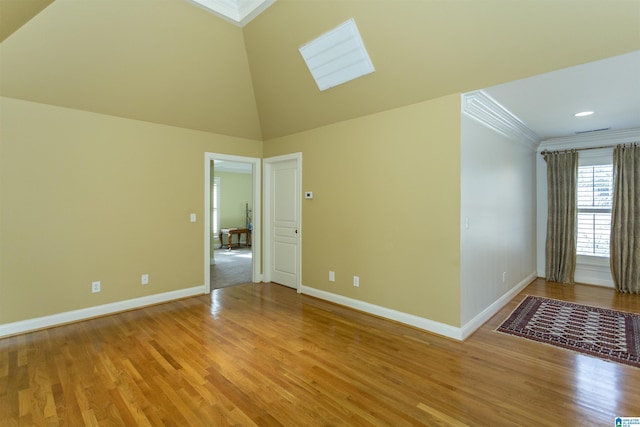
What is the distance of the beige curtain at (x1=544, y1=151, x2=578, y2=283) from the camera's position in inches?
202

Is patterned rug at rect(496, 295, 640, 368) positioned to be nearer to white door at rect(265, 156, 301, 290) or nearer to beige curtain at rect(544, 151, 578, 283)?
beige curtain at rect(544, 151, 578, 283)

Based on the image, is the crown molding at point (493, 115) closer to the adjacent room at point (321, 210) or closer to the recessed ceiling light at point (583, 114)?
the adjacent room at point (321, 210)

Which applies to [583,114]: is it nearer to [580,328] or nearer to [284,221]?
[580,328]

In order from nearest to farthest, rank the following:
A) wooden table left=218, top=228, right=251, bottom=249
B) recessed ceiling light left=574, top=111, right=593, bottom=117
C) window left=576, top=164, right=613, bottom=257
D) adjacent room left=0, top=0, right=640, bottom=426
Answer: adjacent room left=0, top=0, right=640, bottom=426 → recessed ceiling light left=574, top=111, right=593, bottom=117 → window left=576, top=164, right=613, bottom=257 → wooden table left=218, top=228, right=251, bottom=249

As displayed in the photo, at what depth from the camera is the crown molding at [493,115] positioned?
3.06 metres

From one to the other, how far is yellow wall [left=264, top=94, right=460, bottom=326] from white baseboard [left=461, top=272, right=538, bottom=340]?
8.1 inches

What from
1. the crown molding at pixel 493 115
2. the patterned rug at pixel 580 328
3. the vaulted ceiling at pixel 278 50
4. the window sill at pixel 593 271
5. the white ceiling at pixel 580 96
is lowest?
the patterned rug at pixel 580 328

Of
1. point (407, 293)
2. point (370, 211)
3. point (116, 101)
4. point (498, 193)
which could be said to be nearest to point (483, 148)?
point (498, 193)

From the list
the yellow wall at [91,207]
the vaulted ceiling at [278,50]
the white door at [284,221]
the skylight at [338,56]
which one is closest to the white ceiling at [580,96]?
the vaulted ceiling at [278,50]

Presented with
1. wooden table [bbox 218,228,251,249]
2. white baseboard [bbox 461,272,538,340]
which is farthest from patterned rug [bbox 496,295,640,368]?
wooden table [bbox 218,228,251,249]

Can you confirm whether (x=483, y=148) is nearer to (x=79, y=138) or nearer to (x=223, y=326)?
(x=223, y=326)

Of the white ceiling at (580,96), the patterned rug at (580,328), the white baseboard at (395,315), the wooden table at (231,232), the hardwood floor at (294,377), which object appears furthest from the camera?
the wooden table at (231,232)

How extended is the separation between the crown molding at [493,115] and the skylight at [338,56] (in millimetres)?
1054

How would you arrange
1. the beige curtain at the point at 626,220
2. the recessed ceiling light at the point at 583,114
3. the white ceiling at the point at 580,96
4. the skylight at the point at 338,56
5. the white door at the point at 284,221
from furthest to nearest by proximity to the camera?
the white door at the point at 284,221 < the beige curtain at the point at 626,220 < the recessed ceiling light at the point at 583,114 < the skylight at the point at 338,56 < the white ceiling at the point at 580,96
